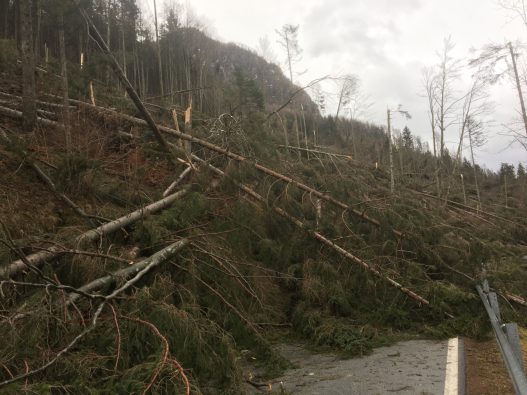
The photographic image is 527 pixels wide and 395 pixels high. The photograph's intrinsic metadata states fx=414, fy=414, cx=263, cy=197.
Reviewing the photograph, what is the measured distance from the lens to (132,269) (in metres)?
4.09

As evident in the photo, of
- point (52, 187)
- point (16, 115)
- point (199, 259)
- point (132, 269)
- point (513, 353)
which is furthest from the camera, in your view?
point (16, 115)

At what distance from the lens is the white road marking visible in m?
3.66

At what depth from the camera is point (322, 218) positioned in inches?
259

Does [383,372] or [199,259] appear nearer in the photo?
[383,372]

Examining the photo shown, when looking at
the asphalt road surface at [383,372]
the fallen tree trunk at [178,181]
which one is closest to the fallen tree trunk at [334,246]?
the fallen tree trunk at [178,181]

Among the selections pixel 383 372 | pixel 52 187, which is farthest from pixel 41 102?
pixel 383 372

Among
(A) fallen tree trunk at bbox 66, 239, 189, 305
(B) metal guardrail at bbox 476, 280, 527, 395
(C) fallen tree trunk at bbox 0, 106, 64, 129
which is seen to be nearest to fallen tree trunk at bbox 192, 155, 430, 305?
(B) metal guardrail at bbox 476, 280, 527, 395

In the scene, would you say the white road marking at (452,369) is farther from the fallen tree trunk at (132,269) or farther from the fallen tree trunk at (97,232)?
the fallen tree trunk at (97,232)

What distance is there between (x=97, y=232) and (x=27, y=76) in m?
4.77

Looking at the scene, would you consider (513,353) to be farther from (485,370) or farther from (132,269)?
(132,269)

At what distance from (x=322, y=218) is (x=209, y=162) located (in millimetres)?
2085

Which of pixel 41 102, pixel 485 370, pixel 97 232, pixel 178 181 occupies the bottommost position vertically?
pixel 485 370

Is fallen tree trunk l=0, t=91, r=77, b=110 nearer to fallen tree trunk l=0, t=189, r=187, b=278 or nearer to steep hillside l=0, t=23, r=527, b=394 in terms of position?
steep hillside l=0, t=23, r=527, b=394

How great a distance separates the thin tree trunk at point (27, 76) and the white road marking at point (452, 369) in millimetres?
7499
